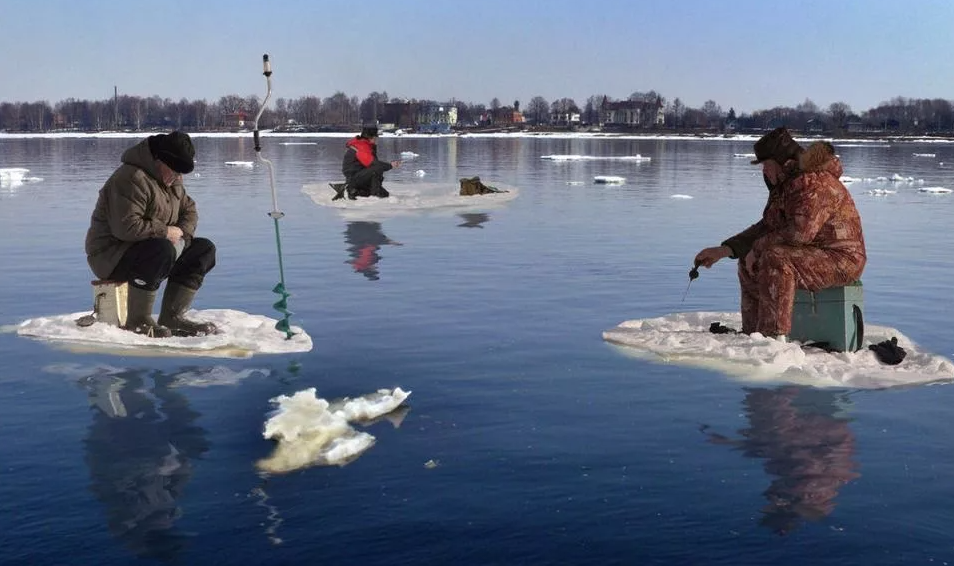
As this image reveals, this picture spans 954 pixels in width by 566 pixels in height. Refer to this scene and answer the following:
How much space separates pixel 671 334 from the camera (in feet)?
27.6

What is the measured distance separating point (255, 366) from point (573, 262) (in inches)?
259

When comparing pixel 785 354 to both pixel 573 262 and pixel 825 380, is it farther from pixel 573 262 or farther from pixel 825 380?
pixel 573 262

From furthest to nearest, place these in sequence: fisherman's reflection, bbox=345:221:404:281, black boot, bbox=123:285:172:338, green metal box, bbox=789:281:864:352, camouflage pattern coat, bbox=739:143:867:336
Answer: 1. fisherman's reflection, bbox=345:221:404:281
2. black boot, bbox=123:285:172:338
3. green metal box, bbox=789:281:864:352
4. camouflage pattern coat, bbox=739:143:867:336

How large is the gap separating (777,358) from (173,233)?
450cm

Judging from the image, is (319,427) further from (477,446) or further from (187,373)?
(187,373)

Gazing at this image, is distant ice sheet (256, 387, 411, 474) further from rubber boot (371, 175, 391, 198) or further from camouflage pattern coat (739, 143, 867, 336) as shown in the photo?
rubber boot (371, 175, 391, 198)

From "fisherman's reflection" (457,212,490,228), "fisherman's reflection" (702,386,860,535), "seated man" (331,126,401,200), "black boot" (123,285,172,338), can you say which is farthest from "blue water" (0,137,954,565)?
"seated man" (331,126,401,200)

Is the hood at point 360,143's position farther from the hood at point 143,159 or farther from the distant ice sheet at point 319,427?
the distant ice sheet at point 319,427

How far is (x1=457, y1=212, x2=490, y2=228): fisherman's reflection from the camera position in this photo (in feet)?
59.3

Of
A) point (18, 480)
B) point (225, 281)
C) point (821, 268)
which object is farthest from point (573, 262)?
point (18, 480)

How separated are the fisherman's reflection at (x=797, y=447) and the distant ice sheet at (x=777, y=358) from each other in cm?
41

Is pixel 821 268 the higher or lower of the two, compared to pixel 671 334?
higher

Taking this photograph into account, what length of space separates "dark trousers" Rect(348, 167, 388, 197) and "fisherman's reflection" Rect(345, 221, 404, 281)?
136 inches

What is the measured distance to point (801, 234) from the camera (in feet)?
25.3
